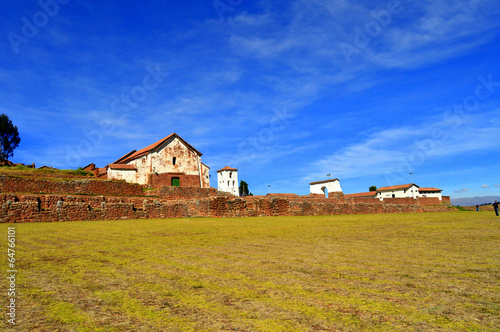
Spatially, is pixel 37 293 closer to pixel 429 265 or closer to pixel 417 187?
pixel 429 265

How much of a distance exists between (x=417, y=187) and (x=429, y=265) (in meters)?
84.3

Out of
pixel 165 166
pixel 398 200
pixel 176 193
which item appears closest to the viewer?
pixel 176 193

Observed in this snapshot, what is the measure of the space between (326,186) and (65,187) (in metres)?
53.2

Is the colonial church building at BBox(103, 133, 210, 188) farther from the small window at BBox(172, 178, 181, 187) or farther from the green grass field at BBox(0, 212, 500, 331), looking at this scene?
the green grass field at BBox(0, 212, 500, 331)

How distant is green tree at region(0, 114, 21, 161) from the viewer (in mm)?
69375

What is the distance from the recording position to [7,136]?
7081 centimetres

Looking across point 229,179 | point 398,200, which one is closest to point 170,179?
point 398,200

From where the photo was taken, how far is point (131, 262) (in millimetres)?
4586

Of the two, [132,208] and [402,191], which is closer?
[132,208]

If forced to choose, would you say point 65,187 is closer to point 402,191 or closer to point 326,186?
point 326,186

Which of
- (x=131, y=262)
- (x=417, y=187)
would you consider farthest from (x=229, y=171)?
(x=131, y=262)

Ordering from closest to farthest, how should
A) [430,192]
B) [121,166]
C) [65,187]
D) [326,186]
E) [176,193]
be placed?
[65,187], [176,193], [121,166], [326,186], [430,192]

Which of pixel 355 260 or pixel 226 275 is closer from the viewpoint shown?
pixel 226 275

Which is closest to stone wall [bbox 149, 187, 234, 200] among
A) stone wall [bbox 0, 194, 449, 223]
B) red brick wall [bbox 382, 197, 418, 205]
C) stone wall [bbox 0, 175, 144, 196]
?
stone wall [bbox 0, 175, 144, 196]
